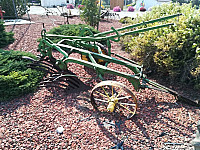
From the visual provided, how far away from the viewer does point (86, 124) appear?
2.92m

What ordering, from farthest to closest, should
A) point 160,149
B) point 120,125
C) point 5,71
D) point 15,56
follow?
point 15,56 → point 5,71 → point 120,125 → point 160,149

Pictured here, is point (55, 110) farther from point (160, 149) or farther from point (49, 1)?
point (49, 1)

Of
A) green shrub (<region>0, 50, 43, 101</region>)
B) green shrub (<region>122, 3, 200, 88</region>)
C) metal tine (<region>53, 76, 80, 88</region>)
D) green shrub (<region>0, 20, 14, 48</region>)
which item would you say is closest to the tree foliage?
green shrub (<region>0, 20, 14, 48</region>)

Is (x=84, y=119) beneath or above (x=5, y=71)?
beneath

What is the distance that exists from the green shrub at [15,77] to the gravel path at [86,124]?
177 millimetres

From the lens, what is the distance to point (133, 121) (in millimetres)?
3008

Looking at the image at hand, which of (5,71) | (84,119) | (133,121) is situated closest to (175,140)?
(133,121)

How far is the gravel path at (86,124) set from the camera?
8.55 feet

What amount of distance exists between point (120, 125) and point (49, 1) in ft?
89.6

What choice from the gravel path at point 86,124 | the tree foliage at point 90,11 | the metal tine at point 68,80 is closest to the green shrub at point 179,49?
the gravel path at point 86,124

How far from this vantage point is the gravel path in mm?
2605

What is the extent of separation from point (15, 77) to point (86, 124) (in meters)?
1.94

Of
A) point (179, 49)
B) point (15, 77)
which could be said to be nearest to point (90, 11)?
point (179, 49)

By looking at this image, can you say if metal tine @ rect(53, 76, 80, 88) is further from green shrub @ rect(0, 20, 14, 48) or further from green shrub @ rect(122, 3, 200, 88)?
green shrub @ rect(0, 20, 14, 48)
